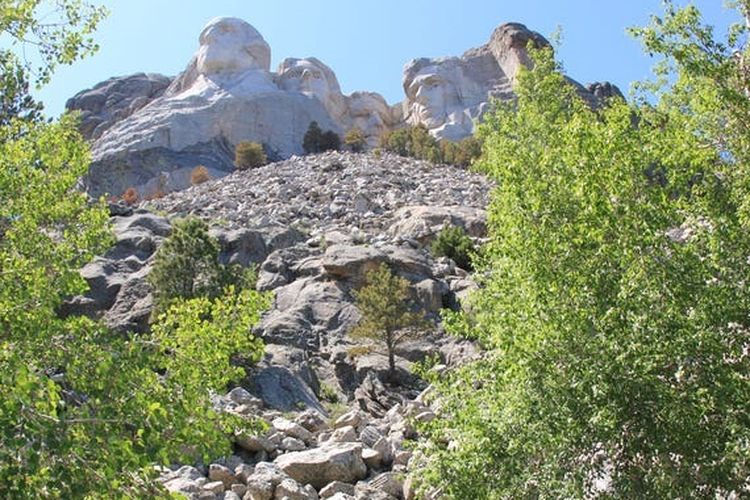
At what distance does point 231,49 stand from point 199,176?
29323mm

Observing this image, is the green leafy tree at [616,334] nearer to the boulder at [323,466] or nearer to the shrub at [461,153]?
the boulder at [323,466]

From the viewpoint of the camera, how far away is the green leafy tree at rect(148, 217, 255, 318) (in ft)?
83.2

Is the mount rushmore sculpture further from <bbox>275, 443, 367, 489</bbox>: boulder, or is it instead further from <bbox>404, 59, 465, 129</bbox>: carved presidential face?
<bbox>275, 443, 367, 489</bbox>: boulder

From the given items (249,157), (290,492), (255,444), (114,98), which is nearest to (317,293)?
(255,444)

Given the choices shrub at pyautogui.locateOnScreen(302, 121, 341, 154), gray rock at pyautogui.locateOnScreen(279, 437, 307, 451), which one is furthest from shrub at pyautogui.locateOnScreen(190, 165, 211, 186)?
gray rock at pyautogui.locateOnScreen(279, 437, 307, 451)

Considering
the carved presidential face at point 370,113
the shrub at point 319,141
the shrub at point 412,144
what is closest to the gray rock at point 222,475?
the shrub at point 412,144

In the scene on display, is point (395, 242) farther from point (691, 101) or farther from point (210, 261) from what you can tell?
point (691, 101)

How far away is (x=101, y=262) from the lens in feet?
118

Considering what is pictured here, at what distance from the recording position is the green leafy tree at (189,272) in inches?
998

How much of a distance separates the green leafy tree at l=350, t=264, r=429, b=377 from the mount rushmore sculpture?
5022 cm

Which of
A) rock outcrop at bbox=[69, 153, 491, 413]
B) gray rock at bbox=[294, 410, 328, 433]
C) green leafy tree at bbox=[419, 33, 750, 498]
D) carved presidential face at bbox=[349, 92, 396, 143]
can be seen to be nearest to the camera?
green leafy tree at bbox=[419, 33, 750, 498]

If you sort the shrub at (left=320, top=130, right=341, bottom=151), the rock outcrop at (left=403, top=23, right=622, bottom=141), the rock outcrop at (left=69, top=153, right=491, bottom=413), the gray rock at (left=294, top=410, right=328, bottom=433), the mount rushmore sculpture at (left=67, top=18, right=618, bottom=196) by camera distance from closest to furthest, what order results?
the gray rock at (left=294, top=410, right=328, bottom=433) < the rock outcrop at (left=69, top=153, right=491, bottom=413) < the mount rushmore sculpture at (left=67, top=18, right=618, bottom=196) < the shrub at (left=320, top=130, right=341, bottom=151) < the rock outcrop at (left=403, top=23, right=622, bottom=141)

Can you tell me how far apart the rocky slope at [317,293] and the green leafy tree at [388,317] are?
602 mm

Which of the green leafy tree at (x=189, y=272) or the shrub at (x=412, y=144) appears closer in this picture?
the green leafy tree at (x=189, y=272)
